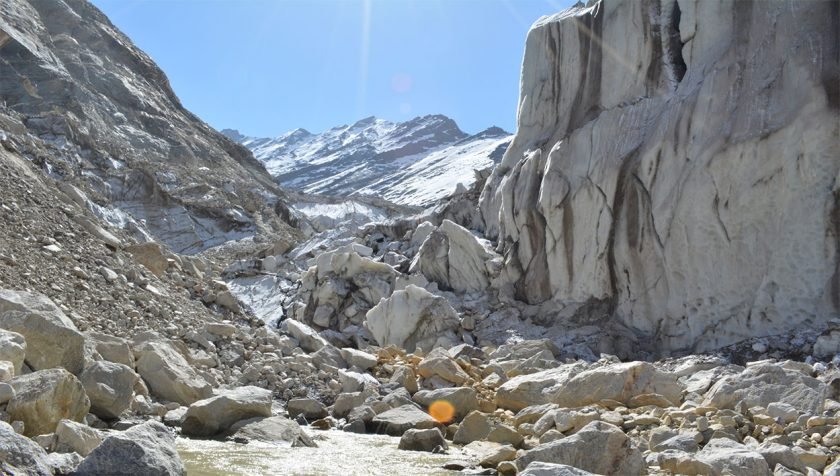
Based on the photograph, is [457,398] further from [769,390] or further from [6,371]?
[6,371]

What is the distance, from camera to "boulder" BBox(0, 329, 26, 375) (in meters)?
9.15

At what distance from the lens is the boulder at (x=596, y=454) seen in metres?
8.95

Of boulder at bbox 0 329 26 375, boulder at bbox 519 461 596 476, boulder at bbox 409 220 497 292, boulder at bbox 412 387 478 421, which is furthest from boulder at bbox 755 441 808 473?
boulder at bbox 409 220 497 292

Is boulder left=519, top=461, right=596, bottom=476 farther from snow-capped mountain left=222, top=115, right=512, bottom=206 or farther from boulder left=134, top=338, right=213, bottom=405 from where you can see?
snow-capped mountain left=222, top=115, right=512, bottom=206

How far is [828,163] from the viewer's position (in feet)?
57.8

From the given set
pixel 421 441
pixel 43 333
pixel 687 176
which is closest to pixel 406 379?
pixel 421 441

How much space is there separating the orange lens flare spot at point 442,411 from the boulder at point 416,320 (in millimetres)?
9029

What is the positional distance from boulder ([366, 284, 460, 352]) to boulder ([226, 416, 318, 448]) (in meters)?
12.3

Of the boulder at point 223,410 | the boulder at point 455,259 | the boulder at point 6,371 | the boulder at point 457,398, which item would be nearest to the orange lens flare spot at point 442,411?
the boulder at point 457,398

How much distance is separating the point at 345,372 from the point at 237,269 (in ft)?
61.0

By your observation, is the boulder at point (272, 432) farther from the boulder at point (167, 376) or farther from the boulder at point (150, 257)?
the boulder at point (150, 257)

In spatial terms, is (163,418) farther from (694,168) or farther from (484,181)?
(484,181)

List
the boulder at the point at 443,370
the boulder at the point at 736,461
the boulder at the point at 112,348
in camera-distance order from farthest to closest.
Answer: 1. the boulder at the point at 443,370
2. the boulder at the point at 112,348
3. the boulder at the point at 736,461

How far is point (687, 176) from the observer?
67.4ft
